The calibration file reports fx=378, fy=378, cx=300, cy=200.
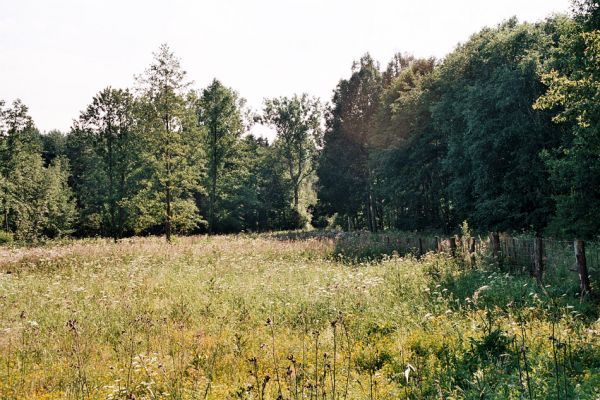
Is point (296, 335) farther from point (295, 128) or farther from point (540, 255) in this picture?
point (295, 128)

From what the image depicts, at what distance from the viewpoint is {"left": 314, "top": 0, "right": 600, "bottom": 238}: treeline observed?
16.5 metres

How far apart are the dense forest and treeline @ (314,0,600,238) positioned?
10 centimetres

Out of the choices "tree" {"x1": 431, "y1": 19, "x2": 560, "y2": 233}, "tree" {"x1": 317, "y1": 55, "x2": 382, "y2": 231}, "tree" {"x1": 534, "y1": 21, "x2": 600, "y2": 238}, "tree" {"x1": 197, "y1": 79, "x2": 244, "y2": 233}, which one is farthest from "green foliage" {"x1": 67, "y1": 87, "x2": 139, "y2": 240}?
"tree" {"x1": 534, "y1": 21, "x2": 600, "y2": 238}

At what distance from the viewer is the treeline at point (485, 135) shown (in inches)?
648

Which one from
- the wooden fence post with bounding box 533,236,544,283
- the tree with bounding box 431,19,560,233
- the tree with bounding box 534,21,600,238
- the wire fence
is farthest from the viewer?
the tree with bounding box 431,19,560,233

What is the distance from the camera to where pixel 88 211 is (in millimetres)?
46438

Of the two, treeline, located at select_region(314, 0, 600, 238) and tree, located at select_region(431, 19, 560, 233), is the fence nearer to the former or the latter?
treeline, located at select_region(314, 0, 600, 238)

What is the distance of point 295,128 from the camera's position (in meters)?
55.3

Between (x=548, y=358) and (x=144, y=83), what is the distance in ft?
80.6

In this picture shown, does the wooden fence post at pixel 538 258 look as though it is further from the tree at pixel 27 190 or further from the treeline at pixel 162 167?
the tree at pixel 27 190

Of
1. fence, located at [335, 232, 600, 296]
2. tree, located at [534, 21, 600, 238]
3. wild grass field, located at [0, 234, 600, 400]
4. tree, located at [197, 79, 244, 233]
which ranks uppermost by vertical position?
tree, located at [197, 79, 244, 233]

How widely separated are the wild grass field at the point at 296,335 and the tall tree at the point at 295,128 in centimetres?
4288

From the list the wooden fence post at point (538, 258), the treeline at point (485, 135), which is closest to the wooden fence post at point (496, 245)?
the wooden fence post at point (538, 258)

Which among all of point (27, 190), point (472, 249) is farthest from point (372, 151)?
point (27, 190)
